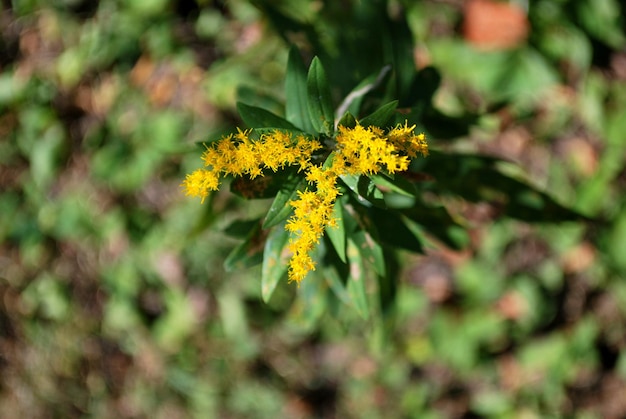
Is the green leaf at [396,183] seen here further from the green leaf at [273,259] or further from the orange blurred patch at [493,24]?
the orange blurred patch at [493,24]

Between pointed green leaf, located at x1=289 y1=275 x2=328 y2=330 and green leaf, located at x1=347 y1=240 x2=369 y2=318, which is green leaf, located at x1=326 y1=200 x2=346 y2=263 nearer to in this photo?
green leaf, located at x1=347 y1=240 x2=369 y2=318

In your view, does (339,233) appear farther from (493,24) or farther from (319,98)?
(493,24)

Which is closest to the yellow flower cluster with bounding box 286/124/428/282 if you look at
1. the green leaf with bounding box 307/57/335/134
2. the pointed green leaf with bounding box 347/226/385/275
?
the green leaf with bounding box 307/57/335/134

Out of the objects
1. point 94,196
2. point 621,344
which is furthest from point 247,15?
point 621,344

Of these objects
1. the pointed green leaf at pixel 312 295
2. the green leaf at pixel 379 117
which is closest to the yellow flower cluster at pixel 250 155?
the green leaf at pixel 379 117

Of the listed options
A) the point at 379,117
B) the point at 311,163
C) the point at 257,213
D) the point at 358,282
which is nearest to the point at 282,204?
the point at 311,163

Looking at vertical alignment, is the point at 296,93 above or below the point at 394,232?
above
